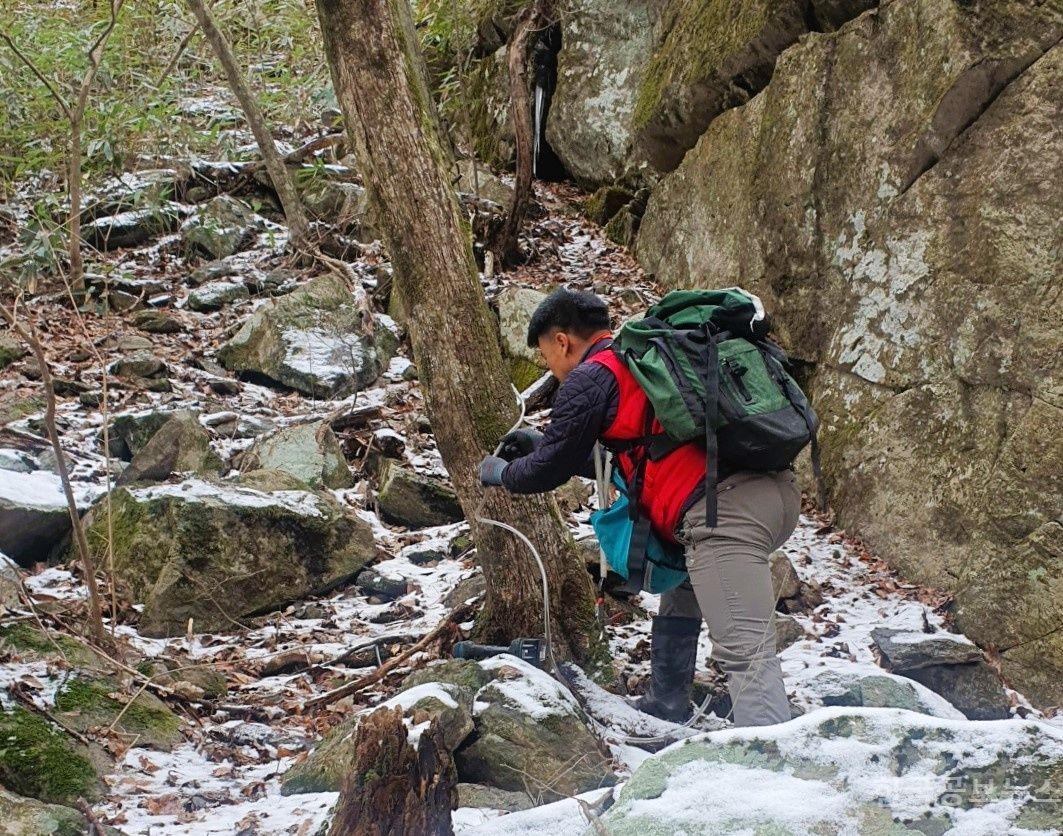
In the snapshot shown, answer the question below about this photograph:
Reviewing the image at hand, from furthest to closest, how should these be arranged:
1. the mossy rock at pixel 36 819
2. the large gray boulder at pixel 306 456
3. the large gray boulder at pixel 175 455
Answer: the large gray boulder at pixel 306 456 < the large gray boulder at pixel 175 455 < the mossy rock at pixel 36 819

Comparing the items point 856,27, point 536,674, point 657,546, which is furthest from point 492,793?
point 856,27

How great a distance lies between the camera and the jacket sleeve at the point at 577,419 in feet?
11.7

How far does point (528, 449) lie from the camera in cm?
422

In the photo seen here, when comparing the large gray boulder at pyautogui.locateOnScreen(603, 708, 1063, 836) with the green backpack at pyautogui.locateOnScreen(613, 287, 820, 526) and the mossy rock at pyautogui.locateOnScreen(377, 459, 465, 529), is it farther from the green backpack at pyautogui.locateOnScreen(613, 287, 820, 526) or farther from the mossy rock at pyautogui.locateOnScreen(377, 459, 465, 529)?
the mossy rock at pyautogui.locateOnScreen(377, 459, 465, 529)

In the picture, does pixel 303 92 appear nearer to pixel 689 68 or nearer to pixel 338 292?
pixel 338 292

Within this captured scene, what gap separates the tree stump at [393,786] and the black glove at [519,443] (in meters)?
1.46

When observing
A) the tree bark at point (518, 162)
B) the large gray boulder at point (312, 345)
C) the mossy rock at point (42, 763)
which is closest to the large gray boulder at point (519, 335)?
the large gray boulder at point (312, 345)

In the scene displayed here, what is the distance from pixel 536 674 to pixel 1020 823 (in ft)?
7.84

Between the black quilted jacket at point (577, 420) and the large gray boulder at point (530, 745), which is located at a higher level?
the black quilted jacket at point (577, 420)

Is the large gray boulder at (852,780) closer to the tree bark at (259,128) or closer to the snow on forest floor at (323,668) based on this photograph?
the snow on forest floor at (323,668)

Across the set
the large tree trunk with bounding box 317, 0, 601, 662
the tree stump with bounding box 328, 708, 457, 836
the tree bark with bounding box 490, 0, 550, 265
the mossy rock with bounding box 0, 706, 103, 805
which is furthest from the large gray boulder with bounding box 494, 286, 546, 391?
the tree stump with bounding box 328, 708, 457, 836

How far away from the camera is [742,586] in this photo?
3633mm

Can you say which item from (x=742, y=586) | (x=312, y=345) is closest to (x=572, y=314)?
(x=742, y=586)

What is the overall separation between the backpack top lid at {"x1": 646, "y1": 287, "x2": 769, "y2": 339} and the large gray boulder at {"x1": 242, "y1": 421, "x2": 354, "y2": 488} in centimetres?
389
